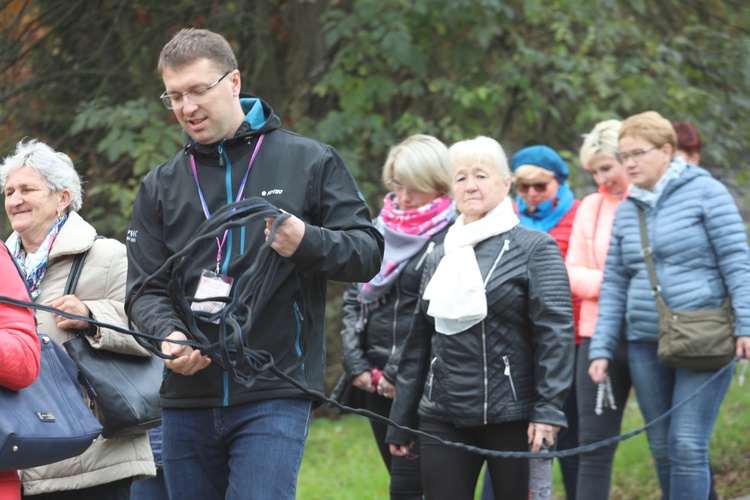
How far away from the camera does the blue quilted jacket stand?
4891 mm

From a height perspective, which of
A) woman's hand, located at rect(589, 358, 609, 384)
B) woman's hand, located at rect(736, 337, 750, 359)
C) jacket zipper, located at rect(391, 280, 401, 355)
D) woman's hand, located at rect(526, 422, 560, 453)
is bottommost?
woman's hand, located at rect(526, 422, 560, 453)

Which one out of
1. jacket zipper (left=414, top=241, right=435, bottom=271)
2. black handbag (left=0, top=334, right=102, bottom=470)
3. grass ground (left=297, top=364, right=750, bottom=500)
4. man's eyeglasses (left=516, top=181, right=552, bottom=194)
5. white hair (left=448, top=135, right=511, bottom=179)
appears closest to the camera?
black handbag (left=0, top=334, right=102, bottom=470)

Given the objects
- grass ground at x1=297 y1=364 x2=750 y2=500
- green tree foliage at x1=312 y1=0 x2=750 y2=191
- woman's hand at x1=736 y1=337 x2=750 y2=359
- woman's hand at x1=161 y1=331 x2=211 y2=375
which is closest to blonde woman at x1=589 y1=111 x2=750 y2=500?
woman's hand at x1=736 y1=337 x2=750 y2=359

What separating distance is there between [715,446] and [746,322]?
3173 millimetres

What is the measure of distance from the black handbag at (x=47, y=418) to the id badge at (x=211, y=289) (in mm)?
554

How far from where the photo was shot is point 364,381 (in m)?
5.20

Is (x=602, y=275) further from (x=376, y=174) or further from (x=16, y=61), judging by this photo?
(x=16, y=61)

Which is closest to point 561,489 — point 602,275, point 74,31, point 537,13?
point 602,275

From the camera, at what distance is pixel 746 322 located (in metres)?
4.83

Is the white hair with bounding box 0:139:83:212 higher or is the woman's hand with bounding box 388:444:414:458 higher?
the white hair with bounding box 0:139:83:212

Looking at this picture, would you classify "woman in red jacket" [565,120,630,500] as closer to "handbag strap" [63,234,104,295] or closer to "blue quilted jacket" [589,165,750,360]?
"blue quilted jacket" [589,165,750,360]

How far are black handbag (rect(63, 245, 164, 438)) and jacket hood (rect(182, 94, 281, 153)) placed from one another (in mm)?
895

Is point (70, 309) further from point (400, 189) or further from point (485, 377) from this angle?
point (400, 189)

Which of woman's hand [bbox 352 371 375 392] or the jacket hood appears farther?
woman's hand [bbox 352 371 375 392]
